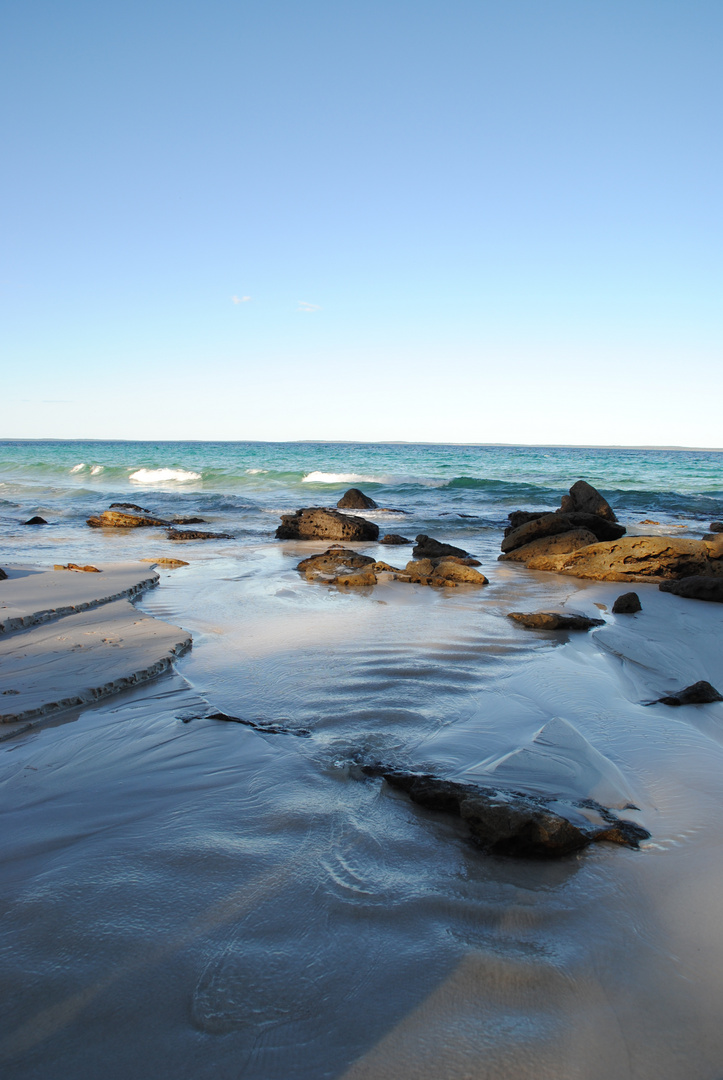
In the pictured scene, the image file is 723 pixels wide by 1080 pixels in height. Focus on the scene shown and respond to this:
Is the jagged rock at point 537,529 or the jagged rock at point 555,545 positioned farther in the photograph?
the jagged rock at point 537,529

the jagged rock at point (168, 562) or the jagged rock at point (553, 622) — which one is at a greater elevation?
the jagged rock at point (553, 622)

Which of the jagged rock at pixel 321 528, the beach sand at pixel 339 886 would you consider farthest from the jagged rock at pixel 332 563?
the beach sand at pixel 339 886

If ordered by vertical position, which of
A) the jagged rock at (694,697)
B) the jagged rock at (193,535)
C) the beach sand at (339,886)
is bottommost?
the jagged rock at (193,535)

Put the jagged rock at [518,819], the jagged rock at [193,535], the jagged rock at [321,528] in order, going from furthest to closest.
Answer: the jagged rock at [321,528] → the jagged rock at [193,535] → the jagged rock at [518,819]

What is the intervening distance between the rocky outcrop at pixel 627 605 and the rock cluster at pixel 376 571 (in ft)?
5.56

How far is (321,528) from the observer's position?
12523 millimetres

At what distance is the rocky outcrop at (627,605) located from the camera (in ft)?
20.9

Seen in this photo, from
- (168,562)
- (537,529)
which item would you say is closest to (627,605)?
(537,529)

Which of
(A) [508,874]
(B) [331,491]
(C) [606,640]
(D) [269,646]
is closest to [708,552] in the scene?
(C) [606,640]

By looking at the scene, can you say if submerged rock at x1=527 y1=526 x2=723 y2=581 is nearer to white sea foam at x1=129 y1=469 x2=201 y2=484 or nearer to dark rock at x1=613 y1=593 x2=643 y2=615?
dark rock at x1=613 y1=593 x2=643 y2=615

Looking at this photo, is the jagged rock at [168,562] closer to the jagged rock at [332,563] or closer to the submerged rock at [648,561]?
the jagged rock at [332,563]

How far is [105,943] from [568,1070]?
109cm

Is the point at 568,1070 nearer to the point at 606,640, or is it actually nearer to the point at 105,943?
the point at 105,943

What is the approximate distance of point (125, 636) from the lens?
470 cm
